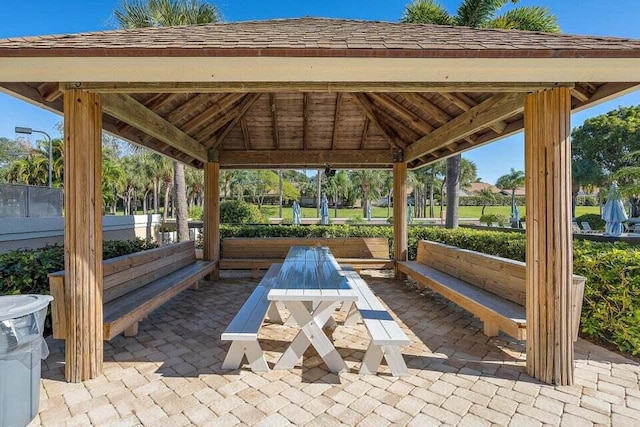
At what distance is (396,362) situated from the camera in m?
3.21

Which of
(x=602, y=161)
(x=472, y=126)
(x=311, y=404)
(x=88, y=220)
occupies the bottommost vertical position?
(x=311, y=404)

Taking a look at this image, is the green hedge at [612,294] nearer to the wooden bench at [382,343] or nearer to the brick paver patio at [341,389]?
the brick paver patio at [341,389]

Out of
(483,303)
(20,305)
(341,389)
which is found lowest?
(341,389)

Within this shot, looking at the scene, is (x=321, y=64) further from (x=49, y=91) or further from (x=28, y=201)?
(x=28, y=201)

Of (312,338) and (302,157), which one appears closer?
(312,338)

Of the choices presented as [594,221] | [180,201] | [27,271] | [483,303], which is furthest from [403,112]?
[594,221]

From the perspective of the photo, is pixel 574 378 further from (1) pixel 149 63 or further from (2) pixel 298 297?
(1) pixel 149 63

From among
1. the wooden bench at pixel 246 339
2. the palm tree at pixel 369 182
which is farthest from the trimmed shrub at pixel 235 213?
the palm tree at pixel 369 182

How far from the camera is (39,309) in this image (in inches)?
101

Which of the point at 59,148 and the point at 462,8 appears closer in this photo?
the point at 462,8

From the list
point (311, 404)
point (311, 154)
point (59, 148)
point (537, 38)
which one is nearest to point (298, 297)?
point (311, 404)

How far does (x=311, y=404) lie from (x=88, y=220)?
8.40 ft

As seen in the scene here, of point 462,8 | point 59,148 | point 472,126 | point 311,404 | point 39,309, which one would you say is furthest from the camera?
point 59,148

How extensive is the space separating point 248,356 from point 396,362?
141 centimetres
